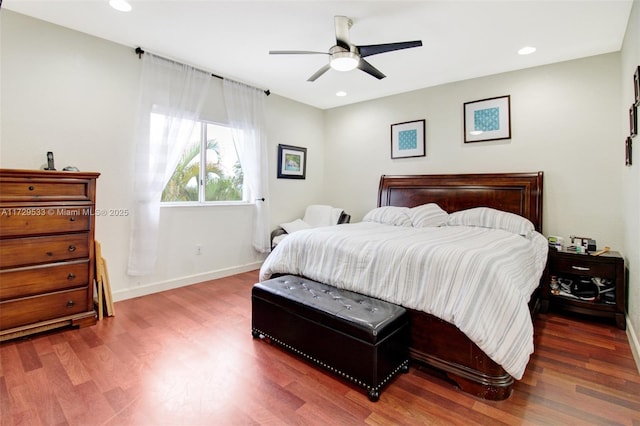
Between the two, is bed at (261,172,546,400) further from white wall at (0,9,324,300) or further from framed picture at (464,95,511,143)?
white wall at (0,9,324,300)

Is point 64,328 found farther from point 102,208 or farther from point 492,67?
point 492,67

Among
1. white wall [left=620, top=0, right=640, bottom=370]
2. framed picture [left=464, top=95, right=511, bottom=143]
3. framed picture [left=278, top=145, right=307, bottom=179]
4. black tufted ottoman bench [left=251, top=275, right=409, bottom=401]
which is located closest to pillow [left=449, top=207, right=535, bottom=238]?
white wall [left=620, top=0, right=640, bottom=370]

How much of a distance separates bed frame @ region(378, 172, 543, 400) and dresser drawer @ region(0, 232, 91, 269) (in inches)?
112

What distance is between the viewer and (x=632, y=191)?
260cm

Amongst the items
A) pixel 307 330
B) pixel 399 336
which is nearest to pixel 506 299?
pixel 399 336

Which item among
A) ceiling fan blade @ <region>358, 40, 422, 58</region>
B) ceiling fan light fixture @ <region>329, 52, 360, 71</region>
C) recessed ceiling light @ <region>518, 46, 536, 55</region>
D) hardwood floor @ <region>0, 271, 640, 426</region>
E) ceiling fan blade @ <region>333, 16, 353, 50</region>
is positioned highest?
recessed ceiling light @ <region>518, 46, 536, 55</region>

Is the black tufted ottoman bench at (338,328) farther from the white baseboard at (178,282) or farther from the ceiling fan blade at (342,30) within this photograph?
the ceiling fan blade at (342,30)

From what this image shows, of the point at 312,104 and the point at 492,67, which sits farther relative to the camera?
the point at 312,104

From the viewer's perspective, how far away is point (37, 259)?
258 centimetres

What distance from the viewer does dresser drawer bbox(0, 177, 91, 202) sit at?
7.93 ft

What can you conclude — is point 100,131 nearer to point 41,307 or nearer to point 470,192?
point 41,307

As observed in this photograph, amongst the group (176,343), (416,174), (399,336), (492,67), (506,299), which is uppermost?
(492,67)

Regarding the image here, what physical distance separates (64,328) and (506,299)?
A: 345 cm

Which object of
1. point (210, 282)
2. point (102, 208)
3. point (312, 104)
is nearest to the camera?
point (102, 208)
